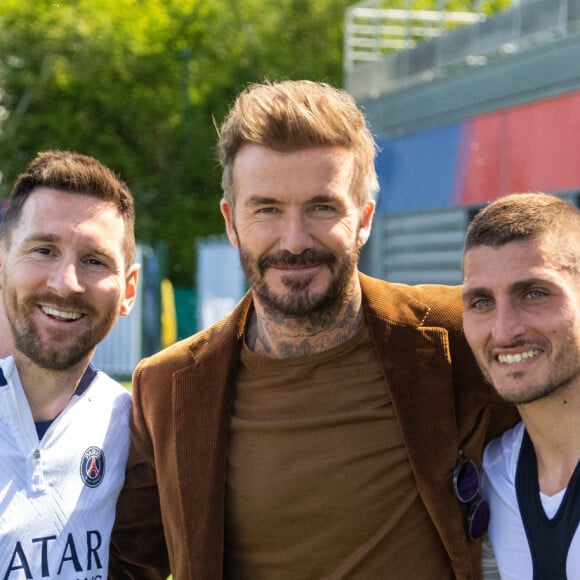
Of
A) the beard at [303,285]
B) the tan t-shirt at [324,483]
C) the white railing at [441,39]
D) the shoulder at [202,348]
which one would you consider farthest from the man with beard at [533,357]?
the white railing at [441,39]

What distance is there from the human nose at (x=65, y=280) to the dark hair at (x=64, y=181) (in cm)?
25

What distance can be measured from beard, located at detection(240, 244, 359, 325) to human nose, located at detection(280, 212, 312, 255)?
0.07 feet

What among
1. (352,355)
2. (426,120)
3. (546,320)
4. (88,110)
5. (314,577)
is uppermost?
(546,320)

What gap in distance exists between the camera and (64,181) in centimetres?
341

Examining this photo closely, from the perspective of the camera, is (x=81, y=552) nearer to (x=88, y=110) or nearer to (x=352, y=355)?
(x=352, y=355)

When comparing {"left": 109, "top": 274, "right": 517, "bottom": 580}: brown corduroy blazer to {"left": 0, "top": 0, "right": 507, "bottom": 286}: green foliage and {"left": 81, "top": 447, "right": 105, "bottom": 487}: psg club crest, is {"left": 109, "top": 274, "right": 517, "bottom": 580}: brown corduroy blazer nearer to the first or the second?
{"left": 81, "top": 447, "right": 105, "bottom": 487}: psg club crest

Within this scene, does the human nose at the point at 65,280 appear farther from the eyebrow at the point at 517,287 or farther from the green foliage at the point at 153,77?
the green foliage at the point at 153,77

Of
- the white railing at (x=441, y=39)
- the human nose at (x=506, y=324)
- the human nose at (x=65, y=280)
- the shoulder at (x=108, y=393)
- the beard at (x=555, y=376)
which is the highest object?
the human nose at (x=65, y=280)

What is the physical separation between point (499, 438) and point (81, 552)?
1.31 m

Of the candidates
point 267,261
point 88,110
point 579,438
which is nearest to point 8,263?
point 267,261

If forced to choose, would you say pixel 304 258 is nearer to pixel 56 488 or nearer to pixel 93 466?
pixel 93 466

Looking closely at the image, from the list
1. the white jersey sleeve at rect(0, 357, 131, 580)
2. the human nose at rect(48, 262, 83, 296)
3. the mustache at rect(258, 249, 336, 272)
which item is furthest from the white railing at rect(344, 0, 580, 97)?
the white jersey sleeve at rect(0, 357, 131, 580)

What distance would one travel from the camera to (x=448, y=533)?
3205 millimetres

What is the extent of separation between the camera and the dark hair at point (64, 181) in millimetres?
3414
